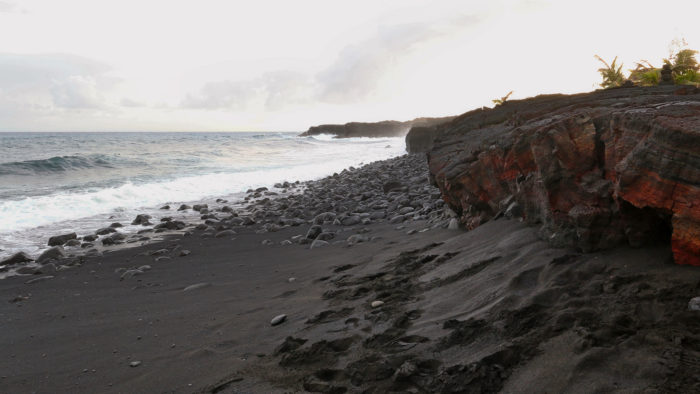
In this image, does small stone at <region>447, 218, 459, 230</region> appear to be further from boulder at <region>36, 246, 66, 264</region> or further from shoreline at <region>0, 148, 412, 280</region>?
boulder at <region>36, 246, 66, 264</region>

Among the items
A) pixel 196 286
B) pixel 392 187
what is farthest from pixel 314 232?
pixel 392 187

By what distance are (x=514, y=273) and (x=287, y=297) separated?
2521 millimetres

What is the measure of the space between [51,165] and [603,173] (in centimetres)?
2724

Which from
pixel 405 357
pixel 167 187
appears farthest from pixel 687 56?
pixel 167 187

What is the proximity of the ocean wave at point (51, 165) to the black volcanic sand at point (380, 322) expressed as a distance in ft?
62.2

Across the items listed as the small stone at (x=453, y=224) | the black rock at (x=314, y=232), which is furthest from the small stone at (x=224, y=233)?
the small stone at (x=453, y=224)

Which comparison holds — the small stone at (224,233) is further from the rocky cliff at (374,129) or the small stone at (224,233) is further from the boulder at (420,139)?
the rocky cliff at (374,129)

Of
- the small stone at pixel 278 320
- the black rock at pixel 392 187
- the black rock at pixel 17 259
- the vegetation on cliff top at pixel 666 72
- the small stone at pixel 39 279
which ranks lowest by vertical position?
the small stone at pixel 39 279

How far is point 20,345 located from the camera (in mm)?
4672

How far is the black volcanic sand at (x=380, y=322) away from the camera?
2.36 metres

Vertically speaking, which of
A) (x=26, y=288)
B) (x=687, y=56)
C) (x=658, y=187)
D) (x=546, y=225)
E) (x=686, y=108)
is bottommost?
(x=26, y=288)

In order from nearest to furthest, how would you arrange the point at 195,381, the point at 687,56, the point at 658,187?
the point at 658,187, the point at 195,381, the point at 687,56

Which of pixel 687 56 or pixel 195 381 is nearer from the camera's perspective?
pixel 195 381

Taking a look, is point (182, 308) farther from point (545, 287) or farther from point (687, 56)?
point (687, 56)
